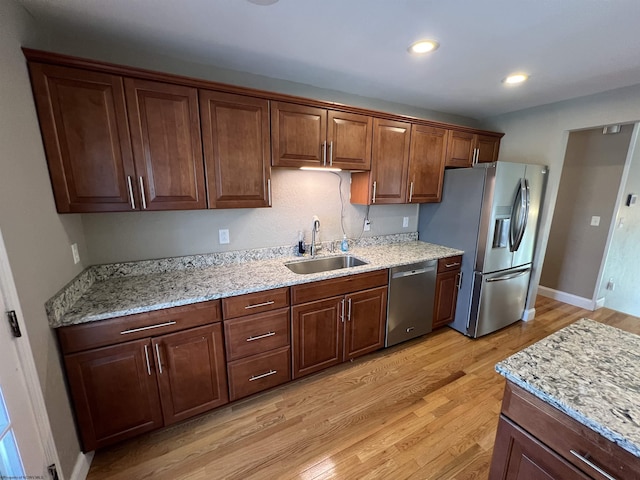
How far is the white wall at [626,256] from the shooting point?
3150 mm

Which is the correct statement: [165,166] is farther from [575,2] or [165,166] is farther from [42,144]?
[575,2]

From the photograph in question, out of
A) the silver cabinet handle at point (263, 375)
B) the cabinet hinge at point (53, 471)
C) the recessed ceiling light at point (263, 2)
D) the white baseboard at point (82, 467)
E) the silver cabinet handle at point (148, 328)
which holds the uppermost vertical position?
the recessed ceiling light at point (263, 2)

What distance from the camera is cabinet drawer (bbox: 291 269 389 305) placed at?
1952 mm

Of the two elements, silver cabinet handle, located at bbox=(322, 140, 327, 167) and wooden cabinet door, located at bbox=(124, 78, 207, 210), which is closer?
wooden cabinet door, located at bbox=(124, 78, 207, 210)

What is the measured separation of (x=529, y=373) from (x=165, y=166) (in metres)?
2.12

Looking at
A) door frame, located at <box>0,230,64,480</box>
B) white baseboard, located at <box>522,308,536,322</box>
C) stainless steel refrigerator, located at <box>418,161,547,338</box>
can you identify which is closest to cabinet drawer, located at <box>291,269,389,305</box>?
stainless steel refrigerator, located at <box>418,161,547,338</box>

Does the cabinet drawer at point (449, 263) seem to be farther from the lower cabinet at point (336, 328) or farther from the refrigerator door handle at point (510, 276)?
the lower cabinet at point (336, 328)

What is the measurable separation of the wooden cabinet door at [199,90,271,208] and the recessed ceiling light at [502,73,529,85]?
6.47ft

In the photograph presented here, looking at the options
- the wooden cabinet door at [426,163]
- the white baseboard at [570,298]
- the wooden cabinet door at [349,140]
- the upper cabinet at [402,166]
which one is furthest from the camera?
the white baseboard at [570,298]

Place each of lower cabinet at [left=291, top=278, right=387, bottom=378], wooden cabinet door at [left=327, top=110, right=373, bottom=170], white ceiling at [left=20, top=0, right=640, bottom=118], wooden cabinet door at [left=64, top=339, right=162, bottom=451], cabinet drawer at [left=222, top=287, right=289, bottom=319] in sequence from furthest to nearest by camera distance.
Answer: wooden cabinet door at [left=327, top=110, right=373, bottom=170] → lower cabinet at [left=291, top=278, right=387, bottom=378] → cabinet drawer at [left=222, top=287, right=289, bottom=319] → wooden cabinet door at [left=64, top=339, right=162, bottom=451] → white ceiling at [left=20, top=0, right=640, bottom=118]

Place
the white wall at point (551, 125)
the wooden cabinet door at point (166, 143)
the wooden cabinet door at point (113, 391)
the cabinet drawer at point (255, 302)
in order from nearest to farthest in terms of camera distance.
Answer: the wooden cabinet door at point (113, 391)
the wooden cabinet door at point (166, 143)
the cabinet drawer at point (255, 302)
the white wall at point (551, 125)

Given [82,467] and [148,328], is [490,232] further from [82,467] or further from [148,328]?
[82,467]

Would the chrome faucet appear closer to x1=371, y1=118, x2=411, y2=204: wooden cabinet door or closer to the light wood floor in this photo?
x1=371, y1=118, x2=411, y2=204: wooden cabinet door

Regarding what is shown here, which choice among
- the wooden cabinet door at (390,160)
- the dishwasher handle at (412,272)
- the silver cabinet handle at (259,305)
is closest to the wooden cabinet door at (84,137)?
the silver cabinet handle at (259,305)
